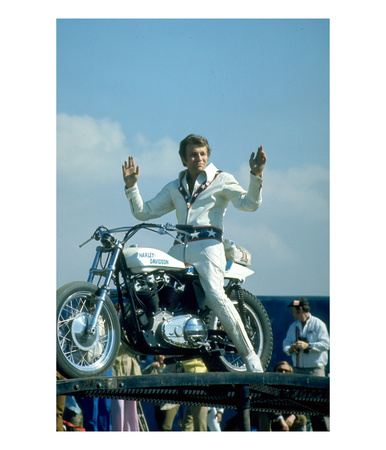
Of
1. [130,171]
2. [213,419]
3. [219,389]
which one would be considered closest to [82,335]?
[219,389]

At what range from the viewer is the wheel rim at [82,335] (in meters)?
5.29

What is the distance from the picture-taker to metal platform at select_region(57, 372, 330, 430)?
15.8 feet

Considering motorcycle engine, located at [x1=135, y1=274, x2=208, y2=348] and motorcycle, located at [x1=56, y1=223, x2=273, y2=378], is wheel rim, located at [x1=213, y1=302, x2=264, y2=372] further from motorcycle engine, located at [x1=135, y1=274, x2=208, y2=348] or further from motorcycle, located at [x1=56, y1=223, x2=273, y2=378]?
motorcycle engine, located at [x1=135, y1=274, x2=208, y2=348]

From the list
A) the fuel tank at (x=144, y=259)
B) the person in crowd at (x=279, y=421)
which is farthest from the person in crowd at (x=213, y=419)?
the fuel tank at (x=144, y=259)

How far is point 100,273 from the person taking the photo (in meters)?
5.66

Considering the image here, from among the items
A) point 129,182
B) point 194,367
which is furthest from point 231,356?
point 129,182

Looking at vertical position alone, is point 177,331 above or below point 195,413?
above

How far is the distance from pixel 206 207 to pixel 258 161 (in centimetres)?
59

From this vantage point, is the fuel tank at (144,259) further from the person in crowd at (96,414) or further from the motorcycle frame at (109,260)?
the person in crowd at (96,414)

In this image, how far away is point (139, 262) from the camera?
5.79 meters

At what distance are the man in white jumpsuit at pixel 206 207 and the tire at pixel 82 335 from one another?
952 mm

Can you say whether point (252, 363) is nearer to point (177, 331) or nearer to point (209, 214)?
point (177, 331)

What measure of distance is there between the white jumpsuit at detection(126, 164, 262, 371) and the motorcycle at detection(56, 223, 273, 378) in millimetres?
105

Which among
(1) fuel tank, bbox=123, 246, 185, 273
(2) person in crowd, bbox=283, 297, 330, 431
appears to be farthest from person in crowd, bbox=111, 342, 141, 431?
(2) person in crowd, bbox=283, 297, 330, 431
